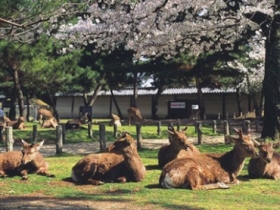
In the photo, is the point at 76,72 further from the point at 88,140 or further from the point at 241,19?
the point at 241,19

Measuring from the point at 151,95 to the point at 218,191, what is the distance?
33.8m

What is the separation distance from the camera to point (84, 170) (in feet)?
27.5

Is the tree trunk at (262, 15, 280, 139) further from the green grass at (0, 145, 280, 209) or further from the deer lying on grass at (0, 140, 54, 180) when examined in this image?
the deer lying on grass at (0, 140, 54, 180)

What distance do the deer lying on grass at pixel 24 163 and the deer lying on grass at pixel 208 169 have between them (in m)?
2.67

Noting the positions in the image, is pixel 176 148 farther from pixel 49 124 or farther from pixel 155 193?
pixel 49 124

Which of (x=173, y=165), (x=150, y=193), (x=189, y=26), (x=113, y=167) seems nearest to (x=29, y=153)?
(x=113, y=167)

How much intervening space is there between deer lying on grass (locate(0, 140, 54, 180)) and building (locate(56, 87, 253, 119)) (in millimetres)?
26028

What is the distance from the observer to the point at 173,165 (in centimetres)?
755

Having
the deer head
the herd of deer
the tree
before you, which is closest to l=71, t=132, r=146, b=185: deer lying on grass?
the herd of deer

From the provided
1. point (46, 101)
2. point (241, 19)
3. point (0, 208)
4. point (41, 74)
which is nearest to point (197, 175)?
point (0, 208)

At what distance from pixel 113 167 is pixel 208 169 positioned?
5.56 ft

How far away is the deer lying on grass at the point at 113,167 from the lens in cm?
834

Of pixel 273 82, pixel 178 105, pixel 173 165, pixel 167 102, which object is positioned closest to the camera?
pixel 173 165

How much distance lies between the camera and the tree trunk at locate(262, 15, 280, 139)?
15430 mm
